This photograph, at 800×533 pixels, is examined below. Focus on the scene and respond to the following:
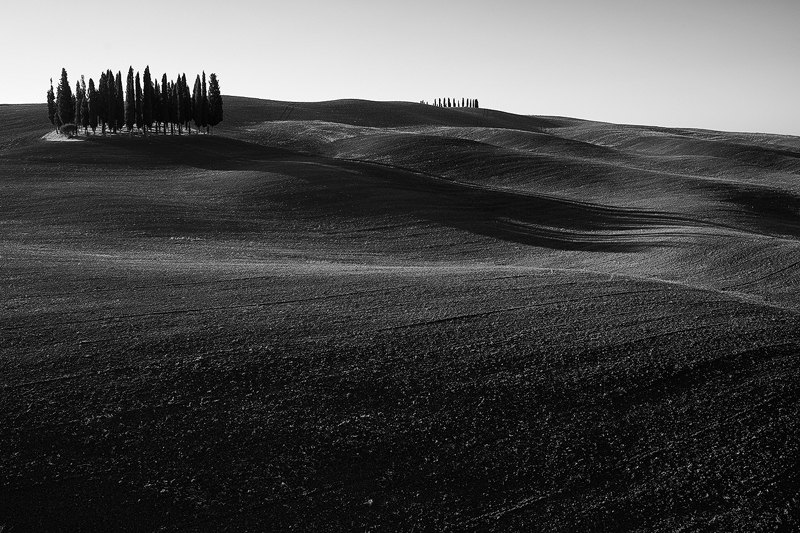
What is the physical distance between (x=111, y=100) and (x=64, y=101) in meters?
4.96

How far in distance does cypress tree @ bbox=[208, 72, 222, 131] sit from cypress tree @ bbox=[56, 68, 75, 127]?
13537 mm

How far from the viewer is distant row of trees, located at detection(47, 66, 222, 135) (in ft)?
209

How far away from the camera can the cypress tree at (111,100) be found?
63.7 metres

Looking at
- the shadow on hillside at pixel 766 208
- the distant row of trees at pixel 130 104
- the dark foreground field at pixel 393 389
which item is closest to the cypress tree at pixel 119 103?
the distant row of trees at pixel 130 104

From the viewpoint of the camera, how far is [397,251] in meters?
28.8

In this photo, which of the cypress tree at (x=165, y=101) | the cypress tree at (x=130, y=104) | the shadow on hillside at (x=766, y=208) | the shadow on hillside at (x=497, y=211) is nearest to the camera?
the shadow on hillside at (x=497, y=211)

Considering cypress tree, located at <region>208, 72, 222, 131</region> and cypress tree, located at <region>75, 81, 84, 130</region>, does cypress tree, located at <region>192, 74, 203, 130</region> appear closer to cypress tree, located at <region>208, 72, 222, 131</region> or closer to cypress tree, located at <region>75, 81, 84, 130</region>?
cypress tree, located at <region>208, 72, 222, 131</region>

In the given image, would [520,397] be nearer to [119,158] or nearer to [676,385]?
[676,385]

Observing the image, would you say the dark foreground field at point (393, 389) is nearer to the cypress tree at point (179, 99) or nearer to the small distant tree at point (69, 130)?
the small distant tree at point (69, 130)

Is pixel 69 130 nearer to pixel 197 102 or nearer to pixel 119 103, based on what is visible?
pixel 119 103

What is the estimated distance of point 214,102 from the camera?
72.4m

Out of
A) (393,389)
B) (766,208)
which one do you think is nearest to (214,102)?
(766,208)

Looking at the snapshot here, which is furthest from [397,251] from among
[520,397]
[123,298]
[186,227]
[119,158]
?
[119,158]

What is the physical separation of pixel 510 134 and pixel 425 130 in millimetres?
12019
